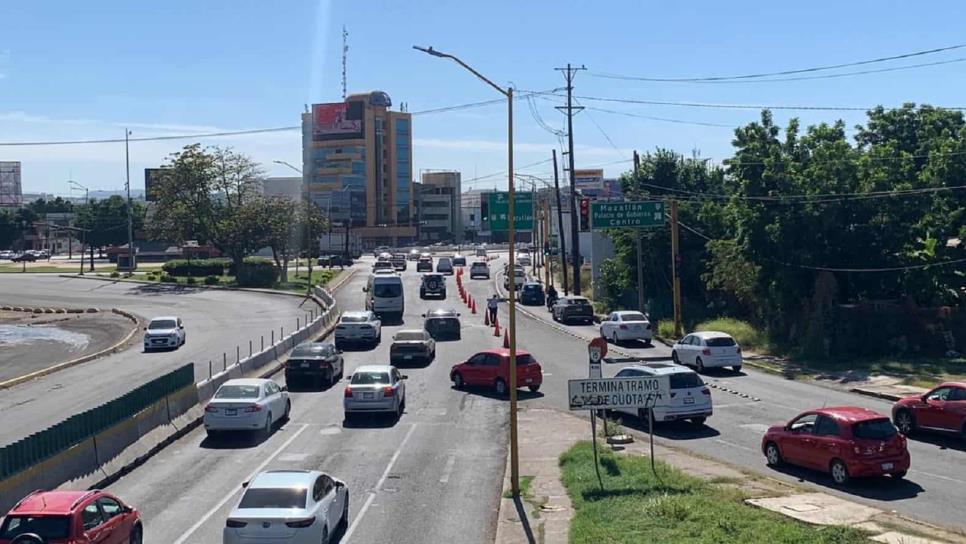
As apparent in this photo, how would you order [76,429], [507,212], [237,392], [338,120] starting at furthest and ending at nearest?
1. [338,120]
2. [507,212]
3. [237,392]
4. [76,429]

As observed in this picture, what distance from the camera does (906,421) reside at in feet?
84.4

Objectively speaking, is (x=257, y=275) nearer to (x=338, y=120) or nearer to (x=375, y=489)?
(x=375, y=489)

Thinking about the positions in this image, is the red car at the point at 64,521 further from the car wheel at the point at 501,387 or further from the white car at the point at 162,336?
the white car at the point at 162,336

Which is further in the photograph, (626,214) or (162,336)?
(626,214)

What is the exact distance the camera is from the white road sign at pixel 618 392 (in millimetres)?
20375

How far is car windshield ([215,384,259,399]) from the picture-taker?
27.6 metres

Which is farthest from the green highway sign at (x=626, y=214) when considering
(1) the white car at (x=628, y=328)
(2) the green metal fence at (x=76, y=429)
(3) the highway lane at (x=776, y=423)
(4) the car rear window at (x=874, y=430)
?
(4) the car rear window at (x=874, y=430)

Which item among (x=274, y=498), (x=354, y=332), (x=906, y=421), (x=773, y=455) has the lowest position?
(x=773, y=455)

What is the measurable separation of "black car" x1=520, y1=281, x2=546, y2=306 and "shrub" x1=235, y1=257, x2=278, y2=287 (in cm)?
2378

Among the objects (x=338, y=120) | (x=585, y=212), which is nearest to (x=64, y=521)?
(x=585, y=212)

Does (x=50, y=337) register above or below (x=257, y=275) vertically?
below

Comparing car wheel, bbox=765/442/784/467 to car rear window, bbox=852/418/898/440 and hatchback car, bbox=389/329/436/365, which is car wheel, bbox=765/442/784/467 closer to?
car rear window, bbox=852/418/898/440

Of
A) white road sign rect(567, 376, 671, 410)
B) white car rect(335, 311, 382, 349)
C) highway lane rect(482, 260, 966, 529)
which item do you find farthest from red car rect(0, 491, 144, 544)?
white car rect(335, 311, 382, 349)

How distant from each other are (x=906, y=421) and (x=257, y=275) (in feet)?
221
